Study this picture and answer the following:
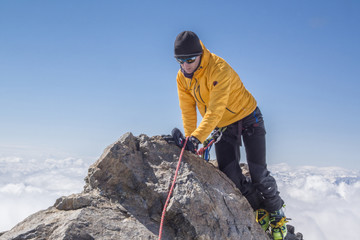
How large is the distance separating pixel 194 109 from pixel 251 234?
11.8 feet

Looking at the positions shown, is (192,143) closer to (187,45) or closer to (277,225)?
(187,45)

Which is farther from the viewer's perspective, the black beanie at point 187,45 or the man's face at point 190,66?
the man's face at point 190,66

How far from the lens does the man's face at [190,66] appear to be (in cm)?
661

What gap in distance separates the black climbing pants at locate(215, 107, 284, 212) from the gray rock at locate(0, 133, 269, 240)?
1.24 metres

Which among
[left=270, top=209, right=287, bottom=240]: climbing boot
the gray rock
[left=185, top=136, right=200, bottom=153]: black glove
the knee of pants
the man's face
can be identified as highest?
the man's face

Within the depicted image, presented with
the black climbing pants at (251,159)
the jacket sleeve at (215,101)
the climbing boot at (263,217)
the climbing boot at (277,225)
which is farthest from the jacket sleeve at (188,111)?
the climbing boot at (277,225)

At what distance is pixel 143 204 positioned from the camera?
17.9 ft

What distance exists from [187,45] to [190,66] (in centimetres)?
54

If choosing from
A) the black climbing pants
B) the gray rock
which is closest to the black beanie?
the gray rock

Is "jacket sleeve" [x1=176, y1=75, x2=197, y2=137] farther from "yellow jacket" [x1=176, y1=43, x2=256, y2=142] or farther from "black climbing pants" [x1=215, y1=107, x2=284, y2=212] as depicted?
"black climbing pants" [x1=215, y1=107, x2=284, y2=212]

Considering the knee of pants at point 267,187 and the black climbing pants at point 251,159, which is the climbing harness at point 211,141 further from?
the knee of pants at point 267,187

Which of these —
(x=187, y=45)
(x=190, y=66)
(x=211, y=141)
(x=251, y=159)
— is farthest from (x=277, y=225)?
(x=187, y=45)

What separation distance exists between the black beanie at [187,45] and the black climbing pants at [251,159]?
93.3 inches

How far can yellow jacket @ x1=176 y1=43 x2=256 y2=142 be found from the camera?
20.5 ft
